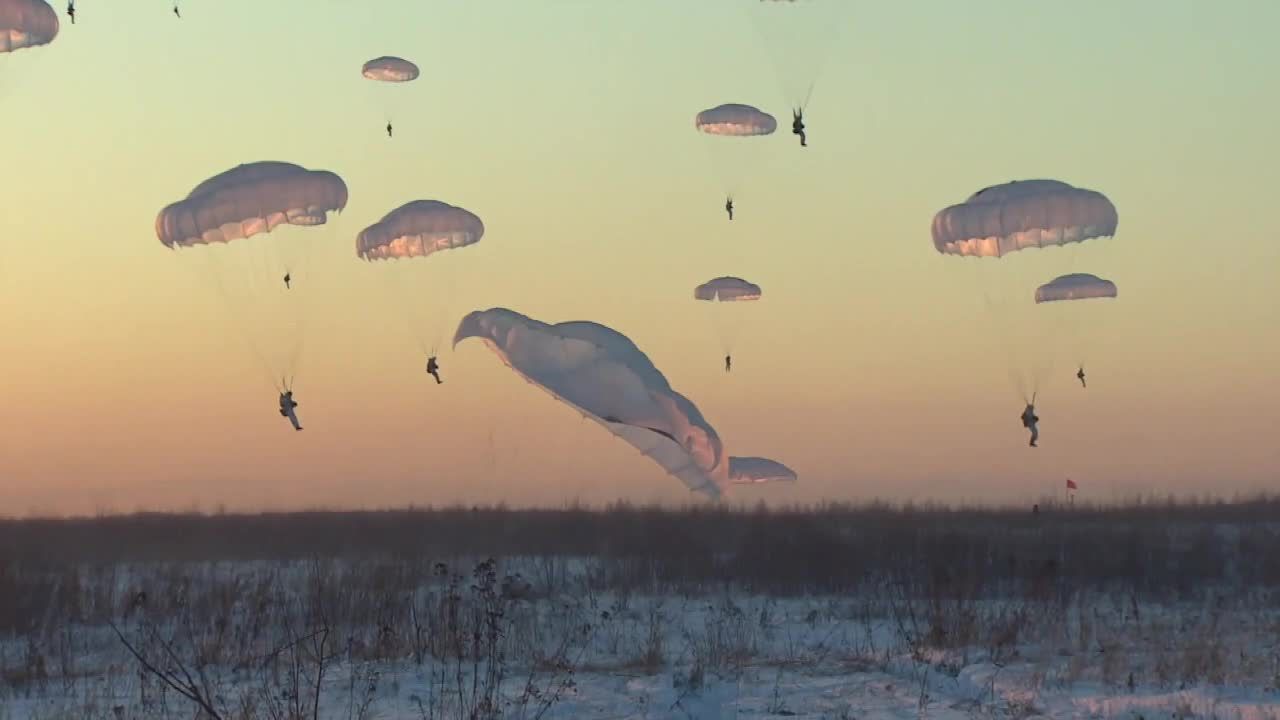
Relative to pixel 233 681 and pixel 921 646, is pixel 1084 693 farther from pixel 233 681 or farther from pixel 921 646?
pixel 233 681

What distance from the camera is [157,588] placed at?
25.1 metres

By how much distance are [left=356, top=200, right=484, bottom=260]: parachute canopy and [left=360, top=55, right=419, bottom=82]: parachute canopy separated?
155 inches

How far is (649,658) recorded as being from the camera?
15.2m

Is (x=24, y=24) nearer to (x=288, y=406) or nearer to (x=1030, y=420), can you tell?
(x=288, y=406)

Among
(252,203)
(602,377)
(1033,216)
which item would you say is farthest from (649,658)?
(1033,216)

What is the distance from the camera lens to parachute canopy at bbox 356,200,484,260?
24266 millimetres

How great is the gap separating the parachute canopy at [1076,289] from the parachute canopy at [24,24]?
16910 millimetres

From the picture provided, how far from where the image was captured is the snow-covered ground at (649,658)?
1202cm

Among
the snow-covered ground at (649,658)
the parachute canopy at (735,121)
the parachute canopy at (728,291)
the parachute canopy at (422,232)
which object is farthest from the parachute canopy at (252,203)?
the parachute canopy at (728,291)

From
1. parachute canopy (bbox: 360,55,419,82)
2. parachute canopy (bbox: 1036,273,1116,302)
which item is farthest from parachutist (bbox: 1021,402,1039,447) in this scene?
parachute canopy (bbox: 360,55,419,82)

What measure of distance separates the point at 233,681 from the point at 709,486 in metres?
11.9

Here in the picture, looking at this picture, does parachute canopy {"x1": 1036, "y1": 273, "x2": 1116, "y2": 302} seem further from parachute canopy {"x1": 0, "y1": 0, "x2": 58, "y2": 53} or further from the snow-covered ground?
parachute canopy {"x1": 0, "y1": 0, "x2": 58, "y2": 53}

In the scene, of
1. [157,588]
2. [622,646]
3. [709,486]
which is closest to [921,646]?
[622,646]

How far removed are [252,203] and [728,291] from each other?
513 inches
